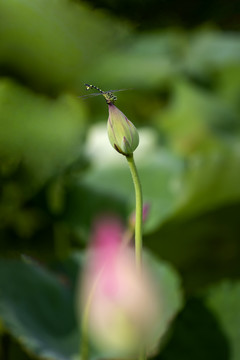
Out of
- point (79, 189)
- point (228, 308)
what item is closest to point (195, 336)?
point (228, 308)

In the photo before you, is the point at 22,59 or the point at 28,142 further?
the point at 22,59

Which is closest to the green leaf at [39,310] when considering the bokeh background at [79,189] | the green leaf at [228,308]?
the bokeh background at [79,189]

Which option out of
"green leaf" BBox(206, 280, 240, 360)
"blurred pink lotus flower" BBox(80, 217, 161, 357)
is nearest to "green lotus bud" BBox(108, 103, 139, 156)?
"blurred pink lotus flower" BBox(80, 217, 161, 357)

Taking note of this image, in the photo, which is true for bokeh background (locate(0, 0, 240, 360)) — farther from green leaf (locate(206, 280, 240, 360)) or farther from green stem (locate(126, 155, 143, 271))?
green stem (locate(126, 155, 143, 271))

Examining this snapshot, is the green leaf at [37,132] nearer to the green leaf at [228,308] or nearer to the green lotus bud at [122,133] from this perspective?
the green leaf at [228,308]

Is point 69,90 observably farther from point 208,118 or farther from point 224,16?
point 224,16

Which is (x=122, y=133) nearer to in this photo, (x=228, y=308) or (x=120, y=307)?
(x=120, y=307)

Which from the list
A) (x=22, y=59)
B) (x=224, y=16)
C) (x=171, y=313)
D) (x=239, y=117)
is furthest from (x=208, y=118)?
(x=224, y=16)
